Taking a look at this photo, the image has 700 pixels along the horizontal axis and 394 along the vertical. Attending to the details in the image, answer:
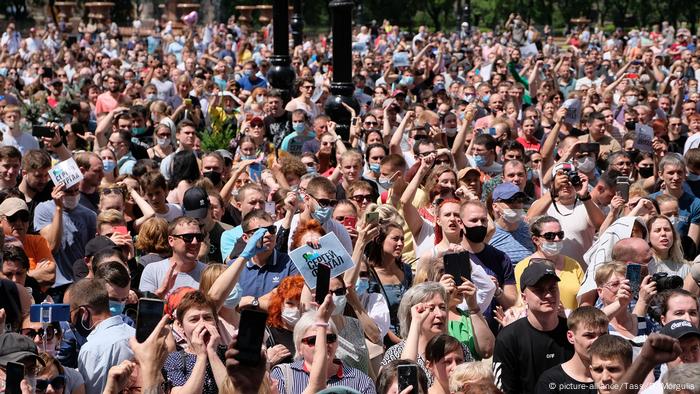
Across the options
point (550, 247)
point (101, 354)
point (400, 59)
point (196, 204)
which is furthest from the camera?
point (400, 59)

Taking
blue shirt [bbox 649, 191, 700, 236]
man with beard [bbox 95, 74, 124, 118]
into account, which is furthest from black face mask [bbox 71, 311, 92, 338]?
man with beard [bbox 95, 74, 124, 118]

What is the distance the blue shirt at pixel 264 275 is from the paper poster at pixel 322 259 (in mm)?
1186

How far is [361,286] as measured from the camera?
7969 millimetres

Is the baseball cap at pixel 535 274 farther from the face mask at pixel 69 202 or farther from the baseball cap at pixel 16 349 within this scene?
the face mask at pixel 69 202

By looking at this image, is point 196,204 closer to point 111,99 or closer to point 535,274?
point 535,274

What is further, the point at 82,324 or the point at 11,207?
the point at 11,207

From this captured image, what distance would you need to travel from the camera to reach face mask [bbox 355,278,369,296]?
793cm

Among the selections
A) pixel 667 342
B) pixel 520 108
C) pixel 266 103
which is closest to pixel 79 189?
pixel 266 103

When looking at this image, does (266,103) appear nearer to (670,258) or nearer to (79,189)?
(79,189)

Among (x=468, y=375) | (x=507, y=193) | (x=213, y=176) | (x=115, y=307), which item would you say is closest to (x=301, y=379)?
(x=468, y=375)

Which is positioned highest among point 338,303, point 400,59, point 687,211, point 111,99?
point 338,303

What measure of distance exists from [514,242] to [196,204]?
2517 mm

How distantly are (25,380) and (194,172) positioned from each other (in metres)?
6.18

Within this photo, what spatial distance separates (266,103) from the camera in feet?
52.5
